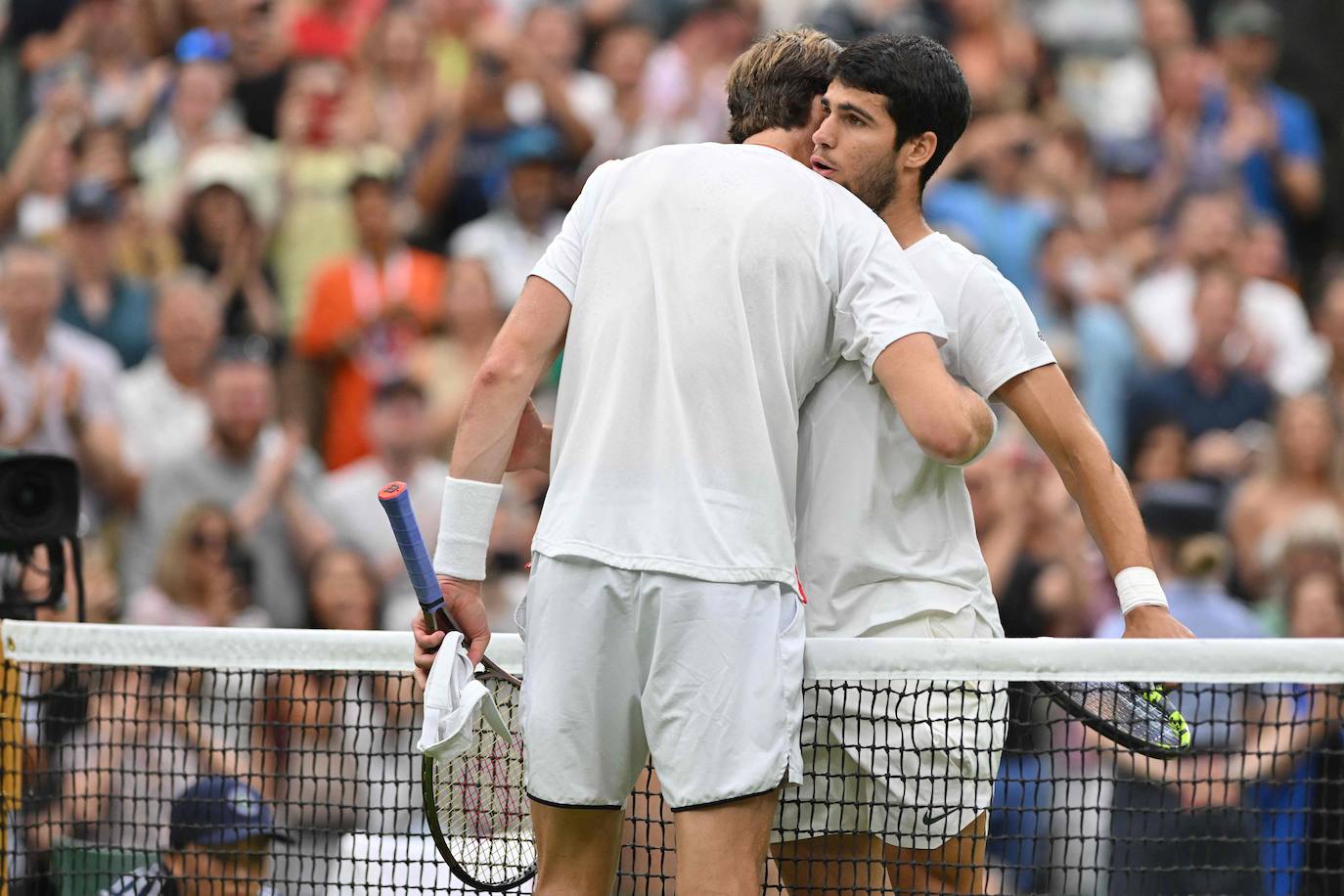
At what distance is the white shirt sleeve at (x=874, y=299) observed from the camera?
3.54m

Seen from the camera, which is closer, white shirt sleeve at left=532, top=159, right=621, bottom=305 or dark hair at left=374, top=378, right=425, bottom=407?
white shirt sleeve at left=532, top=159, right=621, bottom=305

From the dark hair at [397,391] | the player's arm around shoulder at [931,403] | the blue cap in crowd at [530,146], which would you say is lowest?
the player's arm around shoulder at [931,403]

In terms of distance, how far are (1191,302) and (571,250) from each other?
650 centimetres

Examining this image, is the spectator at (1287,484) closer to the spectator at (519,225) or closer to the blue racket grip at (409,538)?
the spectator at (519,225)

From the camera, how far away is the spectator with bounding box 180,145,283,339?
902 centimetres

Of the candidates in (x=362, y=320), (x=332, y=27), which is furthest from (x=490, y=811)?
(x=332, y=27)

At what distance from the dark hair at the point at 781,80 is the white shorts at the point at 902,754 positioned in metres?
1.06

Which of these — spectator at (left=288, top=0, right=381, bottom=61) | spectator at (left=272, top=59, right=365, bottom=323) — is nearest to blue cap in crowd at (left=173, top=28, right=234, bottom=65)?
spectator at (left=288, top=0, right=381, bottom=61)

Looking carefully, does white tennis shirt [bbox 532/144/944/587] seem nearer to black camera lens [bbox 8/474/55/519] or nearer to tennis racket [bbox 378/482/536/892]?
tennis racket [bbox 378/482/536/892]

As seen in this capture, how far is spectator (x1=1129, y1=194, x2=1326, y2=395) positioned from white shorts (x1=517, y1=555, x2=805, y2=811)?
635 centimetres

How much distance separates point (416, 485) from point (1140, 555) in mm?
4869

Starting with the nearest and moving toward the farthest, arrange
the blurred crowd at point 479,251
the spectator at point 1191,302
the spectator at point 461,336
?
the blurred crowd at point 479,251, the spectator at point 461,336, the spectator at point 1191,302

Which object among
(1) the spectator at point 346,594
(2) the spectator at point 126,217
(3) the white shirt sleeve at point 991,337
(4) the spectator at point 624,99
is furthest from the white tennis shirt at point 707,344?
(4) the spectator at point 624,99

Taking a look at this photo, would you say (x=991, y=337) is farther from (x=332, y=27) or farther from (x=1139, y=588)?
(x=332, y=27)
